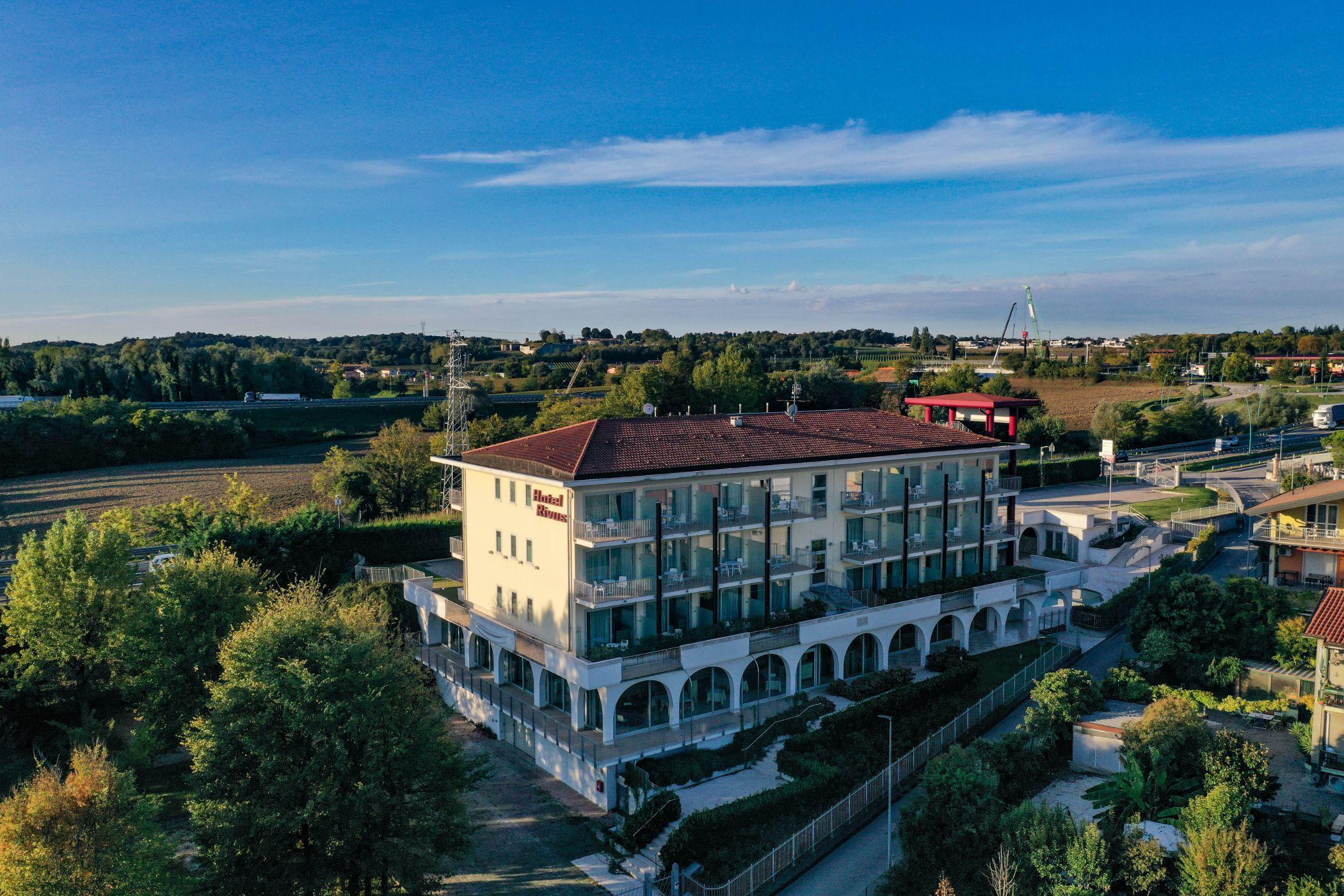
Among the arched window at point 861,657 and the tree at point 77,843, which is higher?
the tree at point 77,843

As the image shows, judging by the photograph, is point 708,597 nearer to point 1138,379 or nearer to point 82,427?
point 82,427

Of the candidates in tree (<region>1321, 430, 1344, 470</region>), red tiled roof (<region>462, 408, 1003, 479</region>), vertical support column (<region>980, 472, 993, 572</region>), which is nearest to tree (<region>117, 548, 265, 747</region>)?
red tiled roof (<region>462, 408, 1003, 479</region>)

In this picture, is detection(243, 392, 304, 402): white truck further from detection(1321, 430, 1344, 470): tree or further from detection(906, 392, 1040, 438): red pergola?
detection(1321, 430, 1344, 470): tree

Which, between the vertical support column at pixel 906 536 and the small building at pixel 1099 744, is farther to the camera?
the vertical support column at pixel 906 536

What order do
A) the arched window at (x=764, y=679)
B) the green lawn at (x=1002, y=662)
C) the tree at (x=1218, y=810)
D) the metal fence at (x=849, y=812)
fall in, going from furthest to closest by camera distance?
the green lawn at (x=1002, y=662) → the arched window at (x=764, y=679) → the metal fence at (x=849, y=812) → the tree at (x=1218, y=810)

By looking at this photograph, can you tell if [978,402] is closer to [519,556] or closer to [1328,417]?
[519,556]

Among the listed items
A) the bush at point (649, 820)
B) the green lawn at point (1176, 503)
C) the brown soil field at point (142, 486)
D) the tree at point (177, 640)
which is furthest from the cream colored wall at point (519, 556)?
the green lawn at point (1176, 503)

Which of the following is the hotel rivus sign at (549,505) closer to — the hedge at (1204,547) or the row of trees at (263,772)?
the row of trees at (263,772)

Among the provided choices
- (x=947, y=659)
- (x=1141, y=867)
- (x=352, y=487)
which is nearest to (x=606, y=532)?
(x=947, y=659)

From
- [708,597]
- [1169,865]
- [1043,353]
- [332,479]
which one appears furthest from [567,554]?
[1043,353]
